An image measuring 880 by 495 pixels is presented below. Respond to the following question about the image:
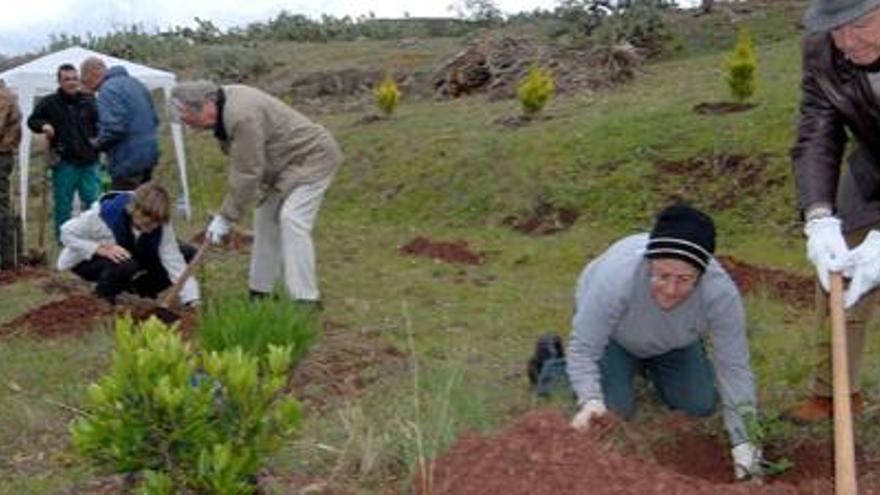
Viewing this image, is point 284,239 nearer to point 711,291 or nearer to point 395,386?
point 395,386

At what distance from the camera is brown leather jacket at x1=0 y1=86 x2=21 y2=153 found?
32.5ft

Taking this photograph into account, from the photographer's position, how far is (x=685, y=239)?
4.31 metres

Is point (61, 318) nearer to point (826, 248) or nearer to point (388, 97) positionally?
point (826, 248)

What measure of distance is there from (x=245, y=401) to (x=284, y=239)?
4492 millimetres

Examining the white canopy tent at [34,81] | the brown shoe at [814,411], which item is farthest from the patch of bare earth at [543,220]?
the brown shoe at [814,411]

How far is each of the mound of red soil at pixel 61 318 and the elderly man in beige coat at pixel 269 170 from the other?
0.92 meters

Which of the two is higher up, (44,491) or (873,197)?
(873,197)

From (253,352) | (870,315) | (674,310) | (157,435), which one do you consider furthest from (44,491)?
(870,315)

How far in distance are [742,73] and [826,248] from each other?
385 inches

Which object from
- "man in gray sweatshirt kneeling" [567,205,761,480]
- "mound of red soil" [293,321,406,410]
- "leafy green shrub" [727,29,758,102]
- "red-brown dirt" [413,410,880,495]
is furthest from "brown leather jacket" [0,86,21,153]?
"leafy green shrub" [727,29,758,102]

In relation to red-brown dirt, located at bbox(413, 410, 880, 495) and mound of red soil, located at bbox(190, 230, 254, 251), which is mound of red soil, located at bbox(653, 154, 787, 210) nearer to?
mound of red soil, located at bbox(190, 230, 254, 251)

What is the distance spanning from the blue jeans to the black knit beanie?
0.80 m

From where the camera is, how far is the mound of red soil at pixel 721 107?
13.6 metres

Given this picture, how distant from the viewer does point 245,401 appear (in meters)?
3.21
